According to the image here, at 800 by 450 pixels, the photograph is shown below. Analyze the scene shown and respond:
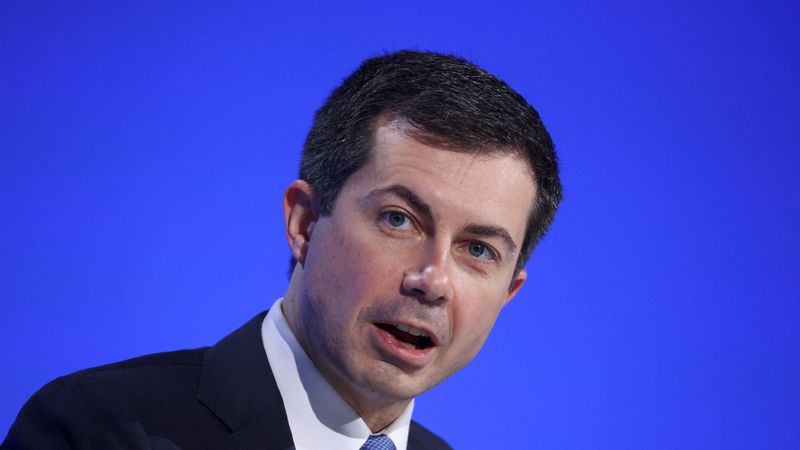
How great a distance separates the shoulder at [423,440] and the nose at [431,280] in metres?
0.85

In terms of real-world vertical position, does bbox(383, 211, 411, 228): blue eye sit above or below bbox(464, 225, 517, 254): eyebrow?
below

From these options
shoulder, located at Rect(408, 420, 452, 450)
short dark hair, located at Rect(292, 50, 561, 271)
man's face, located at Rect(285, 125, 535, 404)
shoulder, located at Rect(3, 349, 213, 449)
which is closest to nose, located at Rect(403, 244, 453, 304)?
man's face, located at Rect(285, 125, 535, 404)

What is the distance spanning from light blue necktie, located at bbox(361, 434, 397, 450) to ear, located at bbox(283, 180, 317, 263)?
1.26 feet

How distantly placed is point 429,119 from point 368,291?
36 cm

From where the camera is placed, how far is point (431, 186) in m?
1.66

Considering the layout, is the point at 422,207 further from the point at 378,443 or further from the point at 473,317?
the point at 378,443

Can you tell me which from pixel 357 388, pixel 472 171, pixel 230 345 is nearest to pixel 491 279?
pixel 472 171

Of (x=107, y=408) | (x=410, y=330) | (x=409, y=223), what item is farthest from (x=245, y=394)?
(x=409, y=223)

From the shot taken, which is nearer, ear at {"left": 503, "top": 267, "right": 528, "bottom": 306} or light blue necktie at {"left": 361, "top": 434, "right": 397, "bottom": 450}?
light blue necktie at {"left": 361, "top": 434, "right": 397, "bottom": 450}

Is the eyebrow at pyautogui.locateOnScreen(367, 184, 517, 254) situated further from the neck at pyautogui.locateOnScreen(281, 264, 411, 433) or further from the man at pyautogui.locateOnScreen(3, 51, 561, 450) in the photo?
the neck at pyautogui.locateOnScreen(281, 264, 411, 433)

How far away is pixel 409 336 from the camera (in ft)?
5.50

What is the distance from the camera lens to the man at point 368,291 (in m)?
1.64

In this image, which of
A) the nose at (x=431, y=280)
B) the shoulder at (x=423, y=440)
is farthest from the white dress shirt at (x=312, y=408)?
the shoulder at (x=423, y=440)

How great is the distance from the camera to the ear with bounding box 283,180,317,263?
1.82m
